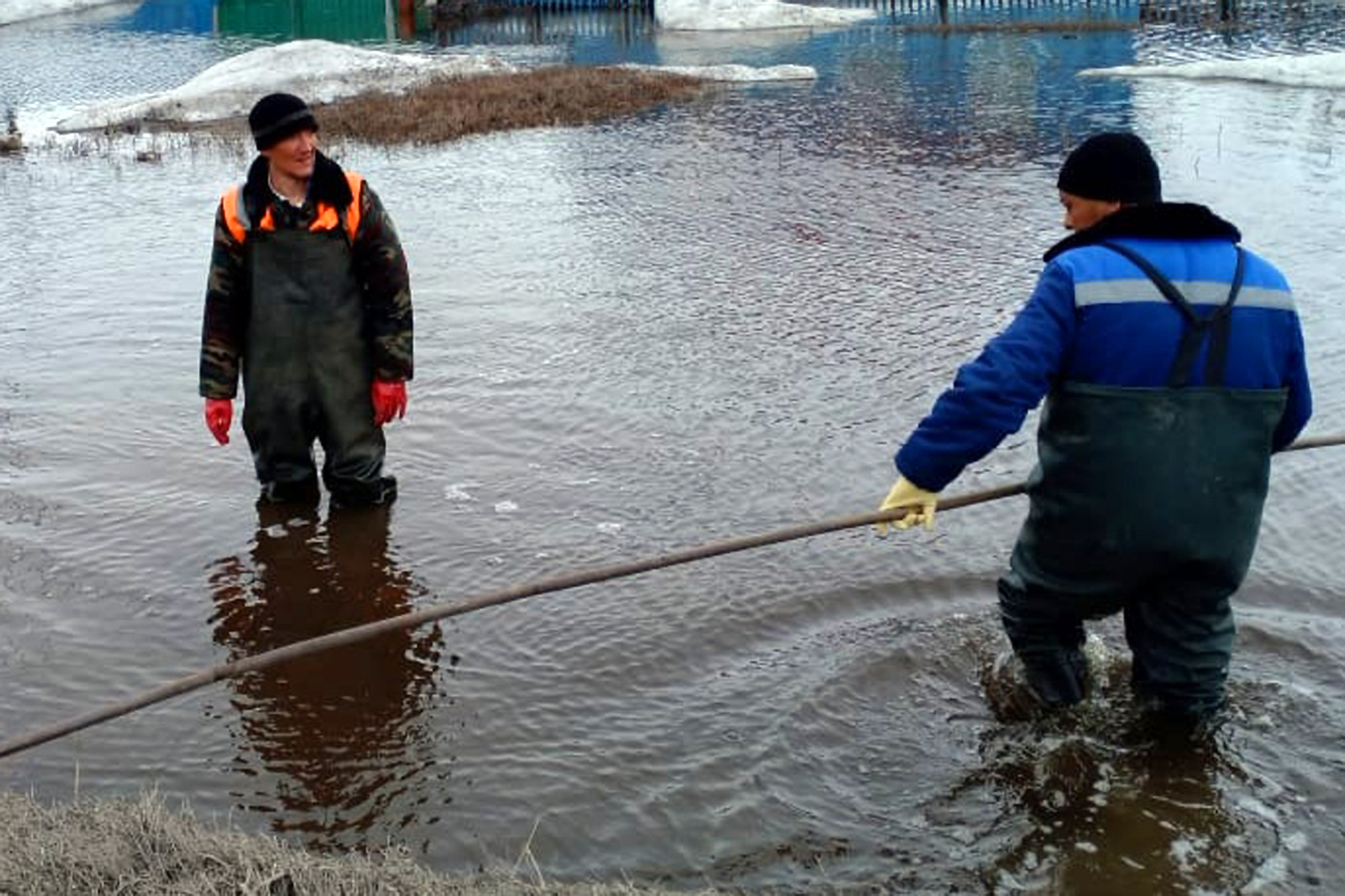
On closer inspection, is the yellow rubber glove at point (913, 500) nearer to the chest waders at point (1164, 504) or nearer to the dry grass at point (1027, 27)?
the chest waders at point (1164, 504)

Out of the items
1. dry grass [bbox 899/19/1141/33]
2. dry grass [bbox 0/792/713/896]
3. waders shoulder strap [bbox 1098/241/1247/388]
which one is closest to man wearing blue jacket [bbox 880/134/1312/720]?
waders shoulder strap [bbox 1098/241/1247/388]

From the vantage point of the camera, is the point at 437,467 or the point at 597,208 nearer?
the point at 437,467

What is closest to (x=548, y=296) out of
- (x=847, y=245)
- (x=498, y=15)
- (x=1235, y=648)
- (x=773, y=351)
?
(x=773, y=351)

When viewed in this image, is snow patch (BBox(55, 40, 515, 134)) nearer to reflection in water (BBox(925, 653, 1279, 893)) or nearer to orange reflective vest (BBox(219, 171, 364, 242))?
orange reflective vest (BBox(219, 171, 364, 242))

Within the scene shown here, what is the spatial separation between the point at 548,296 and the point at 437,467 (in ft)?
10.3

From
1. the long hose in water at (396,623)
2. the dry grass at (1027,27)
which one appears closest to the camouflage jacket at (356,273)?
the long hose in water at (396,623)

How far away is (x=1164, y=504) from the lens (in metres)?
3.67

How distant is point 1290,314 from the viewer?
143 inches

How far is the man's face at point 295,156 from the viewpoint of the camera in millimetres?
5148

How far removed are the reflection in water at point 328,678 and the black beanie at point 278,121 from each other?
62.6 inches

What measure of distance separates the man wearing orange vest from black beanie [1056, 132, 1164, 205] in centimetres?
275

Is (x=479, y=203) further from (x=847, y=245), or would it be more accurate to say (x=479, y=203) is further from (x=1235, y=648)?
(x=1235, y=648)

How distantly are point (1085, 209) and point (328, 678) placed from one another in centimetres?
276

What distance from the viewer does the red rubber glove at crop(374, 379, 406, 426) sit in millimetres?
5648
